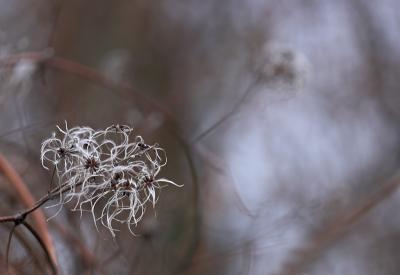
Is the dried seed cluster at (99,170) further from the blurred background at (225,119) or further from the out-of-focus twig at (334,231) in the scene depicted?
the out-of-focus twig at (334,231)

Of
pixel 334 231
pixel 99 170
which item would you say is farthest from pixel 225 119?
pixel 99 170

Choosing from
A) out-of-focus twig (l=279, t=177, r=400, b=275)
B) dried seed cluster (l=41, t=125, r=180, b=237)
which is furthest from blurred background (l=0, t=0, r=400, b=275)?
dried seed cluster (l=41, t=125, r=180, b=237)

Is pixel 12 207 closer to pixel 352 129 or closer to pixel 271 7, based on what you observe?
pixel 352 129

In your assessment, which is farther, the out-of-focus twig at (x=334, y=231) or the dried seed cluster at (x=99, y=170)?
the out-of-focus twig at (x=334, y=231)

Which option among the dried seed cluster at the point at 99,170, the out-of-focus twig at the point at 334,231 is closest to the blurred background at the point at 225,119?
the out-of-focus twig at the point at 334,231

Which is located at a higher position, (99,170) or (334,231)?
(334,231)

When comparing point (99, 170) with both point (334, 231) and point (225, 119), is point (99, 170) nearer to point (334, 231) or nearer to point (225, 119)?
point (225, 119)

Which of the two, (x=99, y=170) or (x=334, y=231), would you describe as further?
(x=334, y=231)

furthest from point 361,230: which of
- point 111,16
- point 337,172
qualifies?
point 111,16

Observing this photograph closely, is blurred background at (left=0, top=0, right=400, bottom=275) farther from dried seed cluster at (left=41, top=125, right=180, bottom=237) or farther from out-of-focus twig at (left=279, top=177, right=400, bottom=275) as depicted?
dried seed cluster at (left=41, top=125, right=180, bottom=237)
